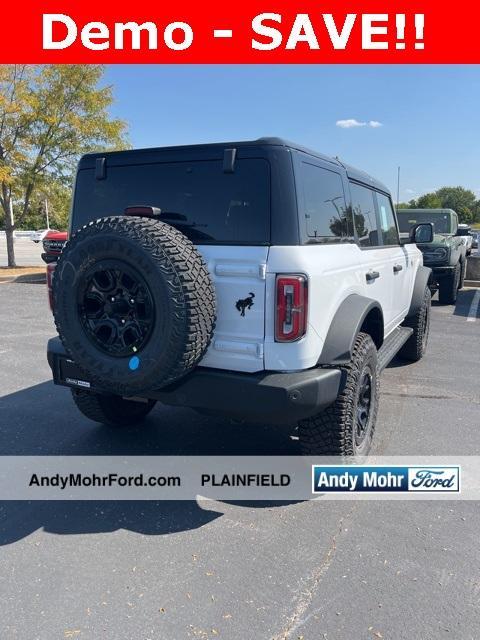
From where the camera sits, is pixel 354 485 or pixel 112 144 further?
pixel 112 144

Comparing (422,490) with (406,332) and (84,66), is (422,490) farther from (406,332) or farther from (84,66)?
(84,66)

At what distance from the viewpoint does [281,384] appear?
2.51 m

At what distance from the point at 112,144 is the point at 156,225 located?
583 inches

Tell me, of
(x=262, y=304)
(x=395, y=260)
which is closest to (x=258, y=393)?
(x=262, y=304)

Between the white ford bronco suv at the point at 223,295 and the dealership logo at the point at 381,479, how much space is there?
203 mm

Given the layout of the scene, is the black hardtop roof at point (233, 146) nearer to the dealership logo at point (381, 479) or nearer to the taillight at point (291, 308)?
the taillight at point (291, 308)

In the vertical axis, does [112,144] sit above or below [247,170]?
above

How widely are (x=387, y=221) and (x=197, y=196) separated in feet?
8.31

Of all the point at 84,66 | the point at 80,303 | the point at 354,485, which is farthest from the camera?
the point at 84,66

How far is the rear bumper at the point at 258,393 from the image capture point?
252 centimetres

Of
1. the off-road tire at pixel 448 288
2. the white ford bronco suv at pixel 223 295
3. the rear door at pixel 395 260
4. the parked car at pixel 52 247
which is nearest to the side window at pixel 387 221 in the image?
the rear door at pixel 395 260

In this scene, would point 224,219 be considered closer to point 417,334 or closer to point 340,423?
point 340,423

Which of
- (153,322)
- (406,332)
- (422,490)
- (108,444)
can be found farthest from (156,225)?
(406,332)

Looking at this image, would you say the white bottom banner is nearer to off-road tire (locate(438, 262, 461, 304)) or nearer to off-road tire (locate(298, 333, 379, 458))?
off-road tire (locate(298, 333, 379, 458))
